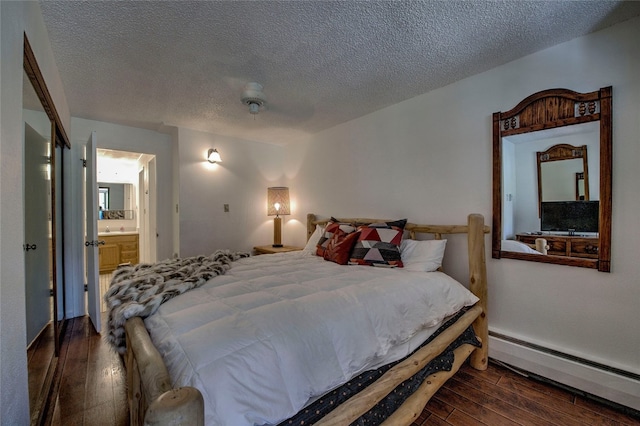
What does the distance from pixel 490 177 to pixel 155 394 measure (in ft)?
8.24

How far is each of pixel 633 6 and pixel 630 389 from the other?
2.23m

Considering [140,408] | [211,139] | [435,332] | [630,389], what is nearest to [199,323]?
[140,408]

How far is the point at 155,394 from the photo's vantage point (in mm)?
769

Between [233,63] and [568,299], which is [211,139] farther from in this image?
[568,299]

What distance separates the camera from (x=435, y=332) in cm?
181

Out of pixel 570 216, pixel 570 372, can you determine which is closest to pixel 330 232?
pixel 570 216

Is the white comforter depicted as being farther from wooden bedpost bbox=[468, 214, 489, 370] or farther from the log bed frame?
wooden bedpost bbox=[468, 214, 489, 370]

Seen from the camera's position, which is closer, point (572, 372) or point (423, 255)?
point (572, 372)

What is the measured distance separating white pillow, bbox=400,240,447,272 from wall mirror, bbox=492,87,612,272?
0.43 meters

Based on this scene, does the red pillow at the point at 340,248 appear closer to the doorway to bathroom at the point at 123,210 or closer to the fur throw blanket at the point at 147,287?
the fur throw blanket at the point at 147,287

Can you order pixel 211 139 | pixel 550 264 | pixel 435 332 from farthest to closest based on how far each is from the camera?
pixel 211 139
pixel 550 264
pixel 435 332

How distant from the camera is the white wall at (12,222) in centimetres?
91

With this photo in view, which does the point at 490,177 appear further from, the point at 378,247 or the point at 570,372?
the point at 570,372

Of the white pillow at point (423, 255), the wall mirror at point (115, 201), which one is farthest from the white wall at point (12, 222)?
the wall mirror at point (115, 201)
